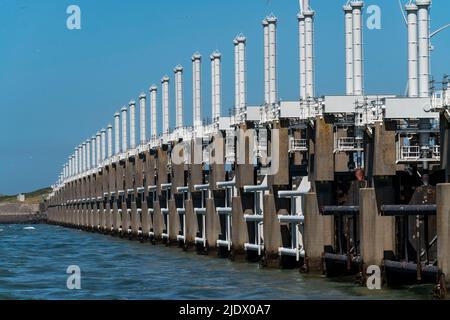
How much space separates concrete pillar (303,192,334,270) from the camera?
5566 centimetres

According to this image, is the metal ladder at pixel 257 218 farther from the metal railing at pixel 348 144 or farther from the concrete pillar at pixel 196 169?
the concrete pillar at pixel 196 169

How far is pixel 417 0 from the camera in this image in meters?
51.8

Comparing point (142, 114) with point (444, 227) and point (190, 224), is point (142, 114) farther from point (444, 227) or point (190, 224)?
point (444, 227)

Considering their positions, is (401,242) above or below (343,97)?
below

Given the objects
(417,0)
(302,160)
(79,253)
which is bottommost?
(79,253)

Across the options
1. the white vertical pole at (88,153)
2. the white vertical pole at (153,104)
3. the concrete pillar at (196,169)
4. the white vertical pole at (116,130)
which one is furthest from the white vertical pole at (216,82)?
the white vertical pole at (88,153)

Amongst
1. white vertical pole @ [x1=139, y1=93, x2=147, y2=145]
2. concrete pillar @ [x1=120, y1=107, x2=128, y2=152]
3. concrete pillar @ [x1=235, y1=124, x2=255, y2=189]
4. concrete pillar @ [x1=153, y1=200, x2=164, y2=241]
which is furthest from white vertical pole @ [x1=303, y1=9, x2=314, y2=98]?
concrete pillar @ [x1=120, y1=107, x2=128, y2=152]

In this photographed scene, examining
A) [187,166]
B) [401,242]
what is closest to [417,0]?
[401,242]

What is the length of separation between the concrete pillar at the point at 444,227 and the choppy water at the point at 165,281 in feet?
5.66

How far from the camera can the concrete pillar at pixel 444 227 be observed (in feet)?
139

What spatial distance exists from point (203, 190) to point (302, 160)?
26.0 ft

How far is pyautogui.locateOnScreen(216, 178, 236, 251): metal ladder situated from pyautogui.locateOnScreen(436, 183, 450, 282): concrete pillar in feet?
93.7

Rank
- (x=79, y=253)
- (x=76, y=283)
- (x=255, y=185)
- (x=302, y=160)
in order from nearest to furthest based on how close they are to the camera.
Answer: (x=76, y=283) → (x=255, y=185) → (x=302, y=160) → (x=79, y=253)
